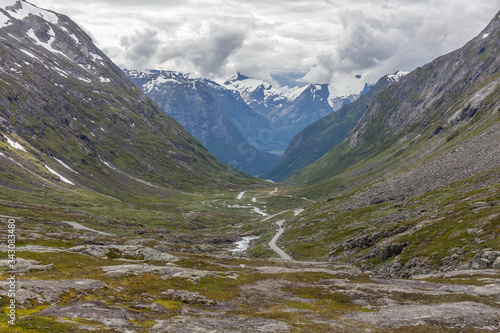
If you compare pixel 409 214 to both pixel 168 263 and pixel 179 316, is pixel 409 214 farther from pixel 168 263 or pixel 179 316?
pixel 179 316

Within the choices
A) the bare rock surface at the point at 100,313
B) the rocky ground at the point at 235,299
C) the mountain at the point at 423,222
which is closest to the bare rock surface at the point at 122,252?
the rocky ground at the point at 235,299

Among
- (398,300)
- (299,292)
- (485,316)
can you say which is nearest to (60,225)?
(299,292)

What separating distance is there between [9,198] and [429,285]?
170 metres

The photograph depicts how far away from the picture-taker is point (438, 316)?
38.2 metres

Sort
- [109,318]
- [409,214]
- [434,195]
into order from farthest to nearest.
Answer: [434,195]
[409,214]
[109,318]

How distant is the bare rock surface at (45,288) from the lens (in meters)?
37.0

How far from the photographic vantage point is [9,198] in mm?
150375

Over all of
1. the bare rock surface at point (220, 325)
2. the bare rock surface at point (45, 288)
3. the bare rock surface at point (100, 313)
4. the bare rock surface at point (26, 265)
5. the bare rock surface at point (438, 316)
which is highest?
the bare rock surface at point (26, 265)

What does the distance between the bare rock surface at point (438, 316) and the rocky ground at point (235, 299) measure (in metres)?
0.10

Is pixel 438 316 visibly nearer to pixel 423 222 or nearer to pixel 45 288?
pixel 45 288

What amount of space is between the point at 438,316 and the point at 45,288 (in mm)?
47260

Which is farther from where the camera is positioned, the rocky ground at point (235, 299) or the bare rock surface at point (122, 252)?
the bare rock surface at point (122, 252)

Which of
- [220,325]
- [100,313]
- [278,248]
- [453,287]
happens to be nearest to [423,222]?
[453,287]

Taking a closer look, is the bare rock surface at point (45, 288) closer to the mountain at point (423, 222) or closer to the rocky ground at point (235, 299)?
the rocky ground at point (235, 299)
